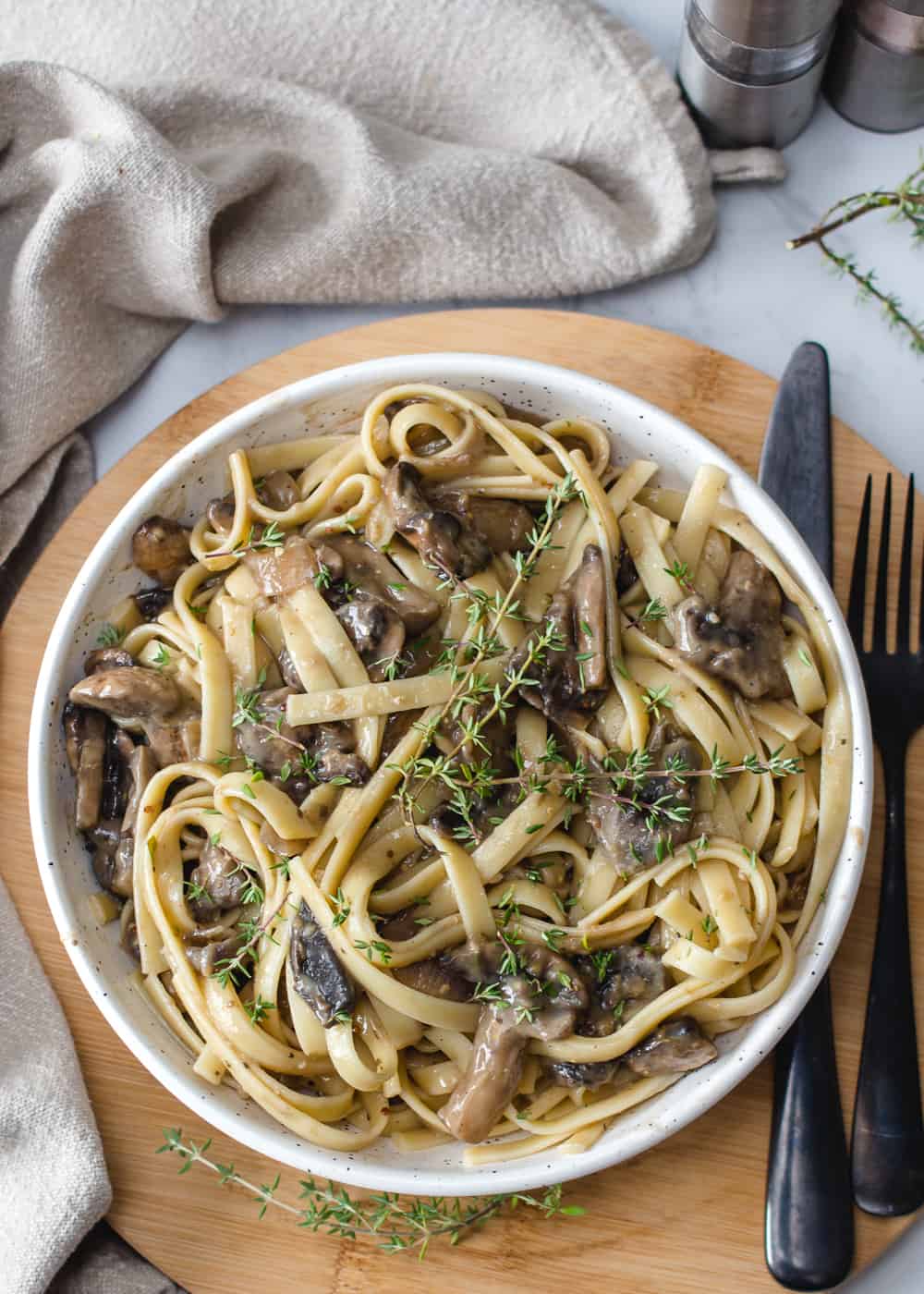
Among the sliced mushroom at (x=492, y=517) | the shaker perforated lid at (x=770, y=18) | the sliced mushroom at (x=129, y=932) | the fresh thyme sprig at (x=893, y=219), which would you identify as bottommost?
the sliced mushroom at (x=129, y=932)

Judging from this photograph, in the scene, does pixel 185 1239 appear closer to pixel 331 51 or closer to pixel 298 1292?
pixel 298 1292

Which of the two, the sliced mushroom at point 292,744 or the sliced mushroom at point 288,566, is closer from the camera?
the sliced mushroom at point 292,744

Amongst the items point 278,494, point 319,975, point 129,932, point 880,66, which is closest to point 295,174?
point 278,494

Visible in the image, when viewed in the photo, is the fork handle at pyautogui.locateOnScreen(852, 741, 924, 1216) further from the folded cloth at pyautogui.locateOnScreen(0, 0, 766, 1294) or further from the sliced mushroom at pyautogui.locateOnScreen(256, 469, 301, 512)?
the folded cloth at pyautogui.locateOnScreen(0, 0, 766, 1294)

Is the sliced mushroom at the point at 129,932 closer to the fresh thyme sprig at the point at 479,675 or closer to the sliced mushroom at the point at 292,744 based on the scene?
the sliced mushroom at the point at 292,744

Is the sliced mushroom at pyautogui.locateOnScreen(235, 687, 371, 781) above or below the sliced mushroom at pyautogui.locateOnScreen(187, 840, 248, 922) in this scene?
above

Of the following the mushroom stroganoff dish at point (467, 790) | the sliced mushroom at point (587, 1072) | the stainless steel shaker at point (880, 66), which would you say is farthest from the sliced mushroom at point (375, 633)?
the stainless steel shaker at point (880, 66)

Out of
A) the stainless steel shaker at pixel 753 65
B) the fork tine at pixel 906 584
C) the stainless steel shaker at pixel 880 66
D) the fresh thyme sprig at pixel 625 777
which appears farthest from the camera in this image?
the stainless steel shaker at pixel 880 66

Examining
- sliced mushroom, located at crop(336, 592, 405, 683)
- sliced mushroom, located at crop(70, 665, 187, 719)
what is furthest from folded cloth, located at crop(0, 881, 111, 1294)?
sliced mushroom, located at crop(336, 592, 405, 683)
